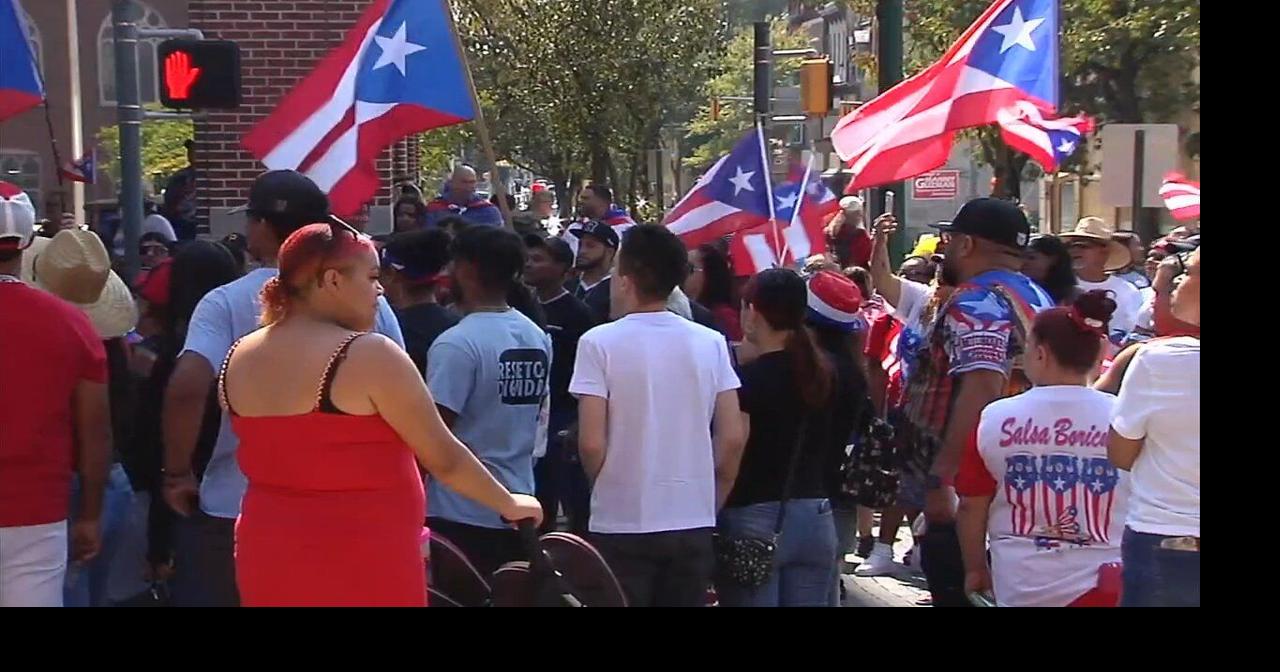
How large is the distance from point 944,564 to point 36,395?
2972 millimetres

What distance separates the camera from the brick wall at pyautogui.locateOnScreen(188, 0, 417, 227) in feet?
46.8

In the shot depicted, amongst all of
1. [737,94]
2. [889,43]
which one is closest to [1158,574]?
[889,43]

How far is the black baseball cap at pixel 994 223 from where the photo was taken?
621 centimetres

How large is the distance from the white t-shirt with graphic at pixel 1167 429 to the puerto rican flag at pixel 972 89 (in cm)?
326

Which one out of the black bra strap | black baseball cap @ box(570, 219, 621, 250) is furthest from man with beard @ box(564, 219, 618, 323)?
the black bra strap

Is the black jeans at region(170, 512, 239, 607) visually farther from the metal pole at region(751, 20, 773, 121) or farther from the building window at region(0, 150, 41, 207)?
the building window at region(0, 150, 41, 207)

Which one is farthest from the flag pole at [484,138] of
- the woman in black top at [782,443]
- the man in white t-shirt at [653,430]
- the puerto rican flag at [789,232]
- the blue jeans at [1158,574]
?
the blue jeans at [1158,574]

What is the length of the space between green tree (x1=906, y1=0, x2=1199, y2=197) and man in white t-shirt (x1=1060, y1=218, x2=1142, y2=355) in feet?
59.7

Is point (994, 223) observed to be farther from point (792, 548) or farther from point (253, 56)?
point (253, 56)

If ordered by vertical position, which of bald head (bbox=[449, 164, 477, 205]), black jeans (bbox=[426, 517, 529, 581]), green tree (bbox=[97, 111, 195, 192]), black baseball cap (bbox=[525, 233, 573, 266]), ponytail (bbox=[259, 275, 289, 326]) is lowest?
black jeans (bbox=[426, 517, 529, 581])

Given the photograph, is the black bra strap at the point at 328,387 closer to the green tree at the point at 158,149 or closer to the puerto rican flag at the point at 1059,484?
the puerto rican flag at the point at 1059,484

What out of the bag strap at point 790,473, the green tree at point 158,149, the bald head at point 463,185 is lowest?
the bag strap at point 790,473

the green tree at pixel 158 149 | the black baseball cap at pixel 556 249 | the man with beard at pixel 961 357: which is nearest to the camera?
the man with beard at pixel 961 357

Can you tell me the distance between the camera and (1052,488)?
515 centimetres
